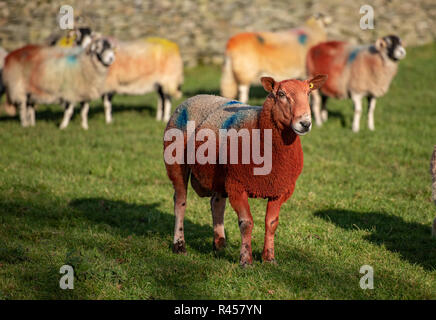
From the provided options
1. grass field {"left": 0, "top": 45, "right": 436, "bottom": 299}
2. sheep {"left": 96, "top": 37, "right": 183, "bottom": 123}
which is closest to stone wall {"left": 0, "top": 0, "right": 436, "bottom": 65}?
sheep {"left": 96, "top": 37, "right": 183, "bottom": 123}

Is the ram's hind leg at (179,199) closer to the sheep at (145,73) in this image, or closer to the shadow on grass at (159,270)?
the shadow on grass at (159,270)

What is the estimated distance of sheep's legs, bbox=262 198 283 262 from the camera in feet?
18.5

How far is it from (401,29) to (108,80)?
12.7 m

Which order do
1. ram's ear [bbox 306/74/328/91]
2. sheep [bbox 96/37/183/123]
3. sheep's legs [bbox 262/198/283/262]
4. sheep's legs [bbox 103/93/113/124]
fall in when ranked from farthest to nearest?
sheep [bbox 96/37/183/123] < sheep's legs [bbox 103/93/113/124] < sheep's legs [bbox 262/198/283/262] < ram's ear [bbox 306/74/328/91]

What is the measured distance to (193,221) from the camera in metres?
7.76

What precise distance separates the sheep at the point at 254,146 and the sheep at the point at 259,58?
850cm

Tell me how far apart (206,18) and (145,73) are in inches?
331

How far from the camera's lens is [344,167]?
10570 millimetres

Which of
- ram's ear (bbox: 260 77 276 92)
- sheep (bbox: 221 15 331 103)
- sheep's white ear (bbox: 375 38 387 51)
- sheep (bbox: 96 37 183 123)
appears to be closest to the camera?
ram's ear (bbox: 260 77 276 92)

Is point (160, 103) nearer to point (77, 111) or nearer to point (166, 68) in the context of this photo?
point (166, 68)

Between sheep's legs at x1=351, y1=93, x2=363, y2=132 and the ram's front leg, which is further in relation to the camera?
sheep's legs at x1=351, y1=93, x2=363, y2=132

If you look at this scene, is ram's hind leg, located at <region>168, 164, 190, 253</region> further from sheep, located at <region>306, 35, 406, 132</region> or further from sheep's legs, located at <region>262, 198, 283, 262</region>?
sheep, located at <region>306, 35, 406, 132</region>

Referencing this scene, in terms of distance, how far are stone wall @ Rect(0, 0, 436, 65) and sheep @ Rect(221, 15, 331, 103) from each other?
675cm
